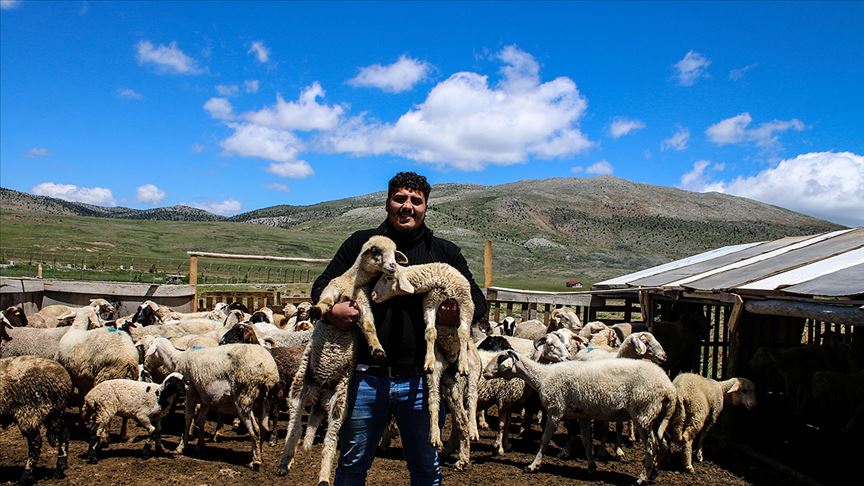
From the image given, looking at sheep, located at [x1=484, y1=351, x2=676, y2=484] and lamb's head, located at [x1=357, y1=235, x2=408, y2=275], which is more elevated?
lamb's head, located at [x1=357, y1=235, x2=408, y2=275]

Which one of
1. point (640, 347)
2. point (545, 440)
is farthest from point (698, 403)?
point (545, 440)

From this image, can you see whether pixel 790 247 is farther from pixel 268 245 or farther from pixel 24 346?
pixel 268 245

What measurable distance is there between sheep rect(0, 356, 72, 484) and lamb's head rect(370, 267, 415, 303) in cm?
464

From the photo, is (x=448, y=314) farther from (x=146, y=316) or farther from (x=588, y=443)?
(x=146, y=316)

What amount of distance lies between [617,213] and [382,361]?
5038 inches

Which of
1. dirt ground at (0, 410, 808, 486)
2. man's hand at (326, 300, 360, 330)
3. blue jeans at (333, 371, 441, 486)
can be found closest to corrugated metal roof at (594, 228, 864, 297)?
dirt ground at (0, 410, 808, 486)

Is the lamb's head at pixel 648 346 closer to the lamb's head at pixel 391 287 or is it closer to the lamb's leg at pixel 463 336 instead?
the lamb's leg at pixel 463 336

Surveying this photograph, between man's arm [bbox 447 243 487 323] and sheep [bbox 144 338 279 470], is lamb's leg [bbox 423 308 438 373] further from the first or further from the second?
sheep [bbox 144 338 279 470]

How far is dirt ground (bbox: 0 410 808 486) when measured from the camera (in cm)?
656

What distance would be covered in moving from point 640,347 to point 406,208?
19.4 ft

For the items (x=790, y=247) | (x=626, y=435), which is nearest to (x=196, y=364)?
(x=626, y=435)

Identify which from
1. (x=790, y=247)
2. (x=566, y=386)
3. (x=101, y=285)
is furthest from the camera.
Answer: (x=101, y=285)

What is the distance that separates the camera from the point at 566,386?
24.1 feet

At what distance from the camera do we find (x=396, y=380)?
362 centimetres
